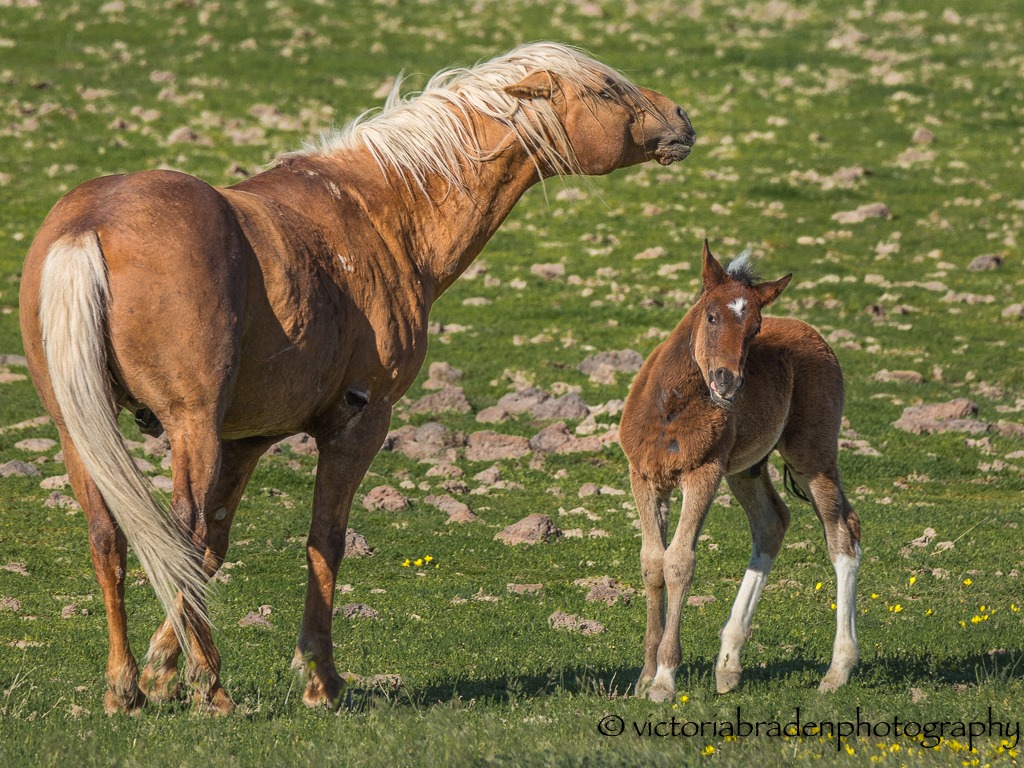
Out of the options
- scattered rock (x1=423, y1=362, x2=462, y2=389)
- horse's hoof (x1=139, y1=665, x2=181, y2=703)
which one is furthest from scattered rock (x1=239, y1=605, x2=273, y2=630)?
scattered rock (x1=423, y1=362, x2=462, y2=389)

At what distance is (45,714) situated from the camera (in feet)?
23.7

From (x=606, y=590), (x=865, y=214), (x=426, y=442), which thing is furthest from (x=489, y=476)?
(x=865, y=214)

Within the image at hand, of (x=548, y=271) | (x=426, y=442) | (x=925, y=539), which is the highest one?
(x=925, y=539)

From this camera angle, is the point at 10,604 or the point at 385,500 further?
the point at 385,500

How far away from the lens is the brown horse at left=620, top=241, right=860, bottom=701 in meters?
8.12

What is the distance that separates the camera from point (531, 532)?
12141 millimetres

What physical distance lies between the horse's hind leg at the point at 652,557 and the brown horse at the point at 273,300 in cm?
159

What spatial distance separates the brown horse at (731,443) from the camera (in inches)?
320

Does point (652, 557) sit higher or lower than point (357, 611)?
higher

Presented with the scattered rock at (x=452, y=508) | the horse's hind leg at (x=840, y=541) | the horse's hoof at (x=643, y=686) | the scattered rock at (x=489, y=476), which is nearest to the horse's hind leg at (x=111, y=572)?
the horse's hoof at (x=643, y=686)

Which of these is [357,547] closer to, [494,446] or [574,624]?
[574,624]

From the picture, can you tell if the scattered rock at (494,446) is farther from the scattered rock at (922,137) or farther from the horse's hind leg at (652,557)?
the scattered rock at (922,137)

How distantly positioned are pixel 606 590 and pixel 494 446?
12.8 feet

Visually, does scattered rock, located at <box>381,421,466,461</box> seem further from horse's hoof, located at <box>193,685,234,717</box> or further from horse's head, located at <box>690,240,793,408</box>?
horse's hoof, located at <box>193,685,234,717</box>
